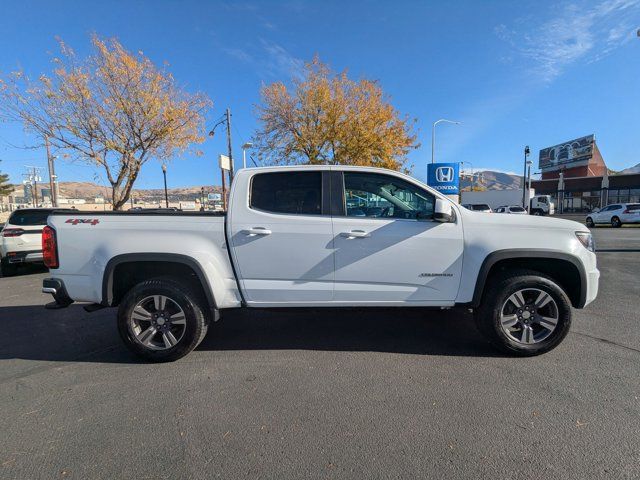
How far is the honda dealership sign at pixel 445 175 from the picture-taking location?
14.6m

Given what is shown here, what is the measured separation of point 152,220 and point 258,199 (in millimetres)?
1077

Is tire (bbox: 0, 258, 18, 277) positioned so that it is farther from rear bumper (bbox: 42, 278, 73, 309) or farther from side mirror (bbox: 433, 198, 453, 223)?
side mirror (bbox: 433, 198, 453, 223)

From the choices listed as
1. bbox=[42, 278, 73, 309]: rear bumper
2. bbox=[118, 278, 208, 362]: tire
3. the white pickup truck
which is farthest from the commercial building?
bbox=[42, 278, 73, 309]: rear bumper

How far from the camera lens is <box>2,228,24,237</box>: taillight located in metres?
8.30

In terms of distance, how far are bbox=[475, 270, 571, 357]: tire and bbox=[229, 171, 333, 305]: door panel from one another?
1.65m

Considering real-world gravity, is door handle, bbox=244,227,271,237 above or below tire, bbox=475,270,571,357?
above

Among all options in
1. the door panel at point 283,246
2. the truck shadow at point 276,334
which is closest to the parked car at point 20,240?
the truck shadow at point 276,334

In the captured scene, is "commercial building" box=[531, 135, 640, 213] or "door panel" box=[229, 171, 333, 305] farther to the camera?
"commercial building" box=[531, 135, 640, 213]

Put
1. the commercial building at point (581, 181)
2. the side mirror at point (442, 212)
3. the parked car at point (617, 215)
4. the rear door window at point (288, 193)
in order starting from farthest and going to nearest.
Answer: the commercial building at point (581, 181)
the parked car at point (617, 215)
the rear door window at point (288, 193)
the side mirror at point (442, 212)

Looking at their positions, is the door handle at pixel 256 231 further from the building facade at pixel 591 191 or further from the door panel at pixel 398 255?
the building facade at pixel 591 191

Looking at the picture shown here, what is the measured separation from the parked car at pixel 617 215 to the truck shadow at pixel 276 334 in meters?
24.0

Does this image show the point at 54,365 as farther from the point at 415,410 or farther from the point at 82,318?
the point at 415,410

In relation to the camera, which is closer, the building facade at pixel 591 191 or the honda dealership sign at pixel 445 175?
the honda dealership sign at pixel 445 175

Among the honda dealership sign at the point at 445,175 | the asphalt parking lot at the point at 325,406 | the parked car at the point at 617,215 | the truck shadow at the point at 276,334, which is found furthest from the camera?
the parked car at the point at 617,215
